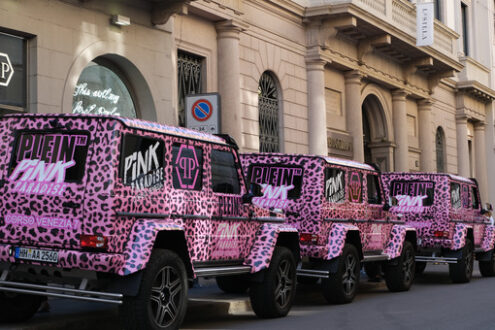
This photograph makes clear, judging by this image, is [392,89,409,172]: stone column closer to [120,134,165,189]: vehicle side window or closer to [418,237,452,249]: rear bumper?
Answer: [418,237,452,249]: rear bumper

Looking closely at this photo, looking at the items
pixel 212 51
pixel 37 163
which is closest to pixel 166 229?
pixel 37 163

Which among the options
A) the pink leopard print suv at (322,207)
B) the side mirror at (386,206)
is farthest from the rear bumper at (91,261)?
the side mirror at (386,206)

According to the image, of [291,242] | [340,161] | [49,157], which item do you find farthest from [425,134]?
[49,157]

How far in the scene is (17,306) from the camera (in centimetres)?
859

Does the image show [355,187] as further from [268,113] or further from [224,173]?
[268,113]

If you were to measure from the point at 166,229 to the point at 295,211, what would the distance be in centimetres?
405

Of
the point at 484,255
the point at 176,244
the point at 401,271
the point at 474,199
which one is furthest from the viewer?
the point at 484,255

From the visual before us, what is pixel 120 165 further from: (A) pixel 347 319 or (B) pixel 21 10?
(B) pixel 21 10

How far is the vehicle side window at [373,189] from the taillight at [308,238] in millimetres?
2209

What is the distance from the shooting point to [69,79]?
14500 mm

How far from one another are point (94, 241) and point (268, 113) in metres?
14.6

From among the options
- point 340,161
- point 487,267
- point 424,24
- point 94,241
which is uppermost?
point 424,24

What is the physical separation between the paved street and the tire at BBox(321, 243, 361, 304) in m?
0.16

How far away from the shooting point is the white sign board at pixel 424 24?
27006 mm
